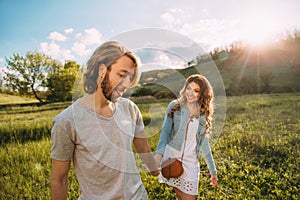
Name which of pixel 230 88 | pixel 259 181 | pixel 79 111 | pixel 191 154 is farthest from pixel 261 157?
pixel 230 88

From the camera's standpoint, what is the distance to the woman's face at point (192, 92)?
264 centimetres

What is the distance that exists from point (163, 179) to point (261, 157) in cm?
344

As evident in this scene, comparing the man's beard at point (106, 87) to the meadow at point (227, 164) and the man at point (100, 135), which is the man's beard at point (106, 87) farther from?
the meadow at point (227, 164)

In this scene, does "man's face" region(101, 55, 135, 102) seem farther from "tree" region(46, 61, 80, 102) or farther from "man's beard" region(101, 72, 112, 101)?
"tree" region(46, 61, 80, 102)

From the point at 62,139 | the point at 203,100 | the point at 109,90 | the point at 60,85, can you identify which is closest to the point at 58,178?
the point at 62,139

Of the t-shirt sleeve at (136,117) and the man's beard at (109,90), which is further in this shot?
the t-shirt sleeve at (136,117)

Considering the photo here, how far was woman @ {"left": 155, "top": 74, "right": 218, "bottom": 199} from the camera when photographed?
2.68 metres

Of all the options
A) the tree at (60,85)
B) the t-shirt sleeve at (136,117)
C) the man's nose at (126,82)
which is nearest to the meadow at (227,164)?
the t-shirt sleeve at (136,117)

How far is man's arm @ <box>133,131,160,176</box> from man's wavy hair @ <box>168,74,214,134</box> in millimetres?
924

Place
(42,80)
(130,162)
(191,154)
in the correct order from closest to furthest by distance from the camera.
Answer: (130,162)
(191,154)
(42,80)

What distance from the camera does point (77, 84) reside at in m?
1.53

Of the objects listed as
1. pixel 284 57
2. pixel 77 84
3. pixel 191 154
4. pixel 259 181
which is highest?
pixel 284 57

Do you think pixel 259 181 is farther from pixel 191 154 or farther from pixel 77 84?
pixel 77 84

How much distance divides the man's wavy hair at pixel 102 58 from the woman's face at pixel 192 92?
131cm
